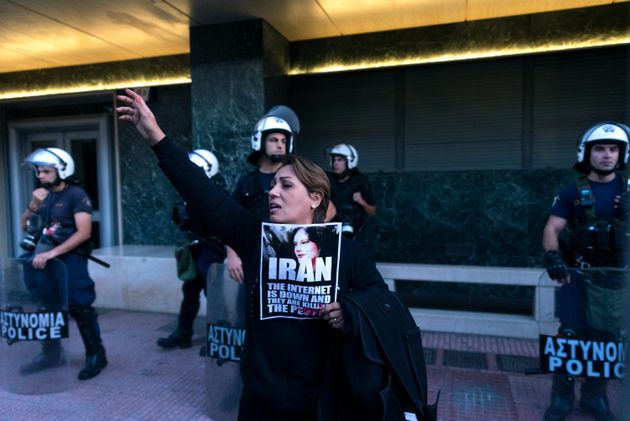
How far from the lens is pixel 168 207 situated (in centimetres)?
735

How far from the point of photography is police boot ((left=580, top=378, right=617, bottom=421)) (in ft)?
9.62

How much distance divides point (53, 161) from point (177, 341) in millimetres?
2089

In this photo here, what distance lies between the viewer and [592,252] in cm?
327

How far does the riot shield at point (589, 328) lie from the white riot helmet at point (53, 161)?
3.98 m

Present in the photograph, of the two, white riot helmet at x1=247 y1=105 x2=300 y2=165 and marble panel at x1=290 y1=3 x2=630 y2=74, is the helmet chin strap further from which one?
marble panel at x1=290 y1=3 x2=630 y2=74

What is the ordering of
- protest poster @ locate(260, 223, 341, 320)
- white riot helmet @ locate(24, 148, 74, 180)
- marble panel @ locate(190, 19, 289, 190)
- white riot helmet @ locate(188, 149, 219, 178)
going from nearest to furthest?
protest poster @ locate(260, 223, 341, 320) < white riot helmet @ locate(24, 148, 74, 180) < white riot helmet @ locate(188, 149, 219, 178) < marble panel @ locate(190, 19, 289, 190)

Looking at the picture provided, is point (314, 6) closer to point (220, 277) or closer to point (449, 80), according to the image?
point (449, 80)

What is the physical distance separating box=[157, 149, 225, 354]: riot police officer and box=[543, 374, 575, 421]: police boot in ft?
9.50

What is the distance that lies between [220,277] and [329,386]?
5.74 feet

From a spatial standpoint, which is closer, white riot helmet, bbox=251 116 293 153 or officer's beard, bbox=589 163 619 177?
officer's beard, bbox=589 163 619 177

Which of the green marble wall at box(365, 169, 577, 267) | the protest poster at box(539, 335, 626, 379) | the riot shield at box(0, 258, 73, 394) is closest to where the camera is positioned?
the protest poster at box(539, 335, 626, 379)

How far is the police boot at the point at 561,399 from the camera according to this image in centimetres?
319

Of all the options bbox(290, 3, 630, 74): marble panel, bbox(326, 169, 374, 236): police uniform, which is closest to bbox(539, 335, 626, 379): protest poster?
bbox(326, 169, 374, 236): police uniform

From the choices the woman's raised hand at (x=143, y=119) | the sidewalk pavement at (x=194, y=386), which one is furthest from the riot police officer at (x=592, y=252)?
the woman's raised hand at (x=143, y=119)
